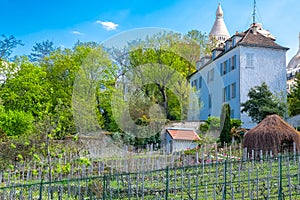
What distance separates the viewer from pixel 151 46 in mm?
16391

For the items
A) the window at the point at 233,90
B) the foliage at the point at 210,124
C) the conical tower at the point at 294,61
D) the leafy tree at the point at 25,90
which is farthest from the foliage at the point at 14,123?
the conical tower at the point at 294,61

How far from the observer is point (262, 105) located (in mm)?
23047

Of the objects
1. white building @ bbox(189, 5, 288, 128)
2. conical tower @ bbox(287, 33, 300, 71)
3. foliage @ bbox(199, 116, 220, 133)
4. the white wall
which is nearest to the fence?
foliage @ bbox(199, 116, 220, 133)

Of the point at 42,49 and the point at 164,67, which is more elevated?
the point at 42,49

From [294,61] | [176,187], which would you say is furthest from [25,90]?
[294,61]

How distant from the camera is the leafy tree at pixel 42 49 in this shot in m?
36.9

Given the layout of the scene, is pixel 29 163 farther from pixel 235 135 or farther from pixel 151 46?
pixel 235 135

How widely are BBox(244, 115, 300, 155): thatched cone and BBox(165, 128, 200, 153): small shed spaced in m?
5.27

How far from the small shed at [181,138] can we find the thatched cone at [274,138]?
527cm

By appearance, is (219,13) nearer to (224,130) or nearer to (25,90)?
(25,90)

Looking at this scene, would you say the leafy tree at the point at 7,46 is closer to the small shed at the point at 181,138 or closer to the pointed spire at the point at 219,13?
the small shed at the point at 181,138

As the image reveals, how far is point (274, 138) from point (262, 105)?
25.3 ft

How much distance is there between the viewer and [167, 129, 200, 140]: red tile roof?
21.0m

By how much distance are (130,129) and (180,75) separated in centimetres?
330
